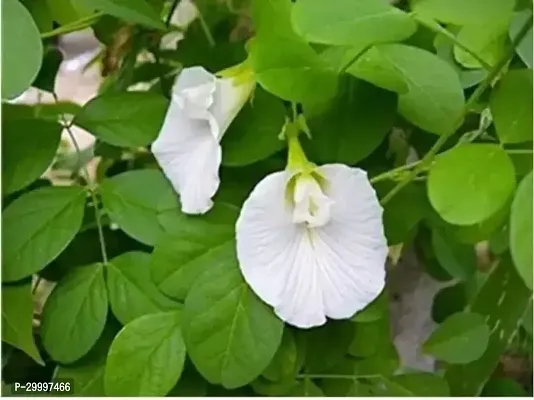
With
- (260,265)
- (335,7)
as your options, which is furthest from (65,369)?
(335,7)

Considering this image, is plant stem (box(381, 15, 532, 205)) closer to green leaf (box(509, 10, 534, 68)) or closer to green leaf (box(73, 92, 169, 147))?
green leaf (box(509, 10, 534, 68))

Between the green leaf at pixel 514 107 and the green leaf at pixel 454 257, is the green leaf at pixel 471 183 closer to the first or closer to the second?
the green leaf at pixel 514 107

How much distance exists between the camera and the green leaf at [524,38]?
386 millimetres

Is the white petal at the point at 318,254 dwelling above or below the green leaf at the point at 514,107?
below

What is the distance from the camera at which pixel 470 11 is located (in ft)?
1.24

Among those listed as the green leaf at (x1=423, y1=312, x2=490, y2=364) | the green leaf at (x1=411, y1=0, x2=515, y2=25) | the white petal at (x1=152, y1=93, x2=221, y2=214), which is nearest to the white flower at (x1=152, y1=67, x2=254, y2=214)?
the white petal at (x1=152, y1=93, x2=221, y2=214)

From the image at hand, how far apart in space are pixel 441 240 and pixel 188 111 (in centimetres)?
28

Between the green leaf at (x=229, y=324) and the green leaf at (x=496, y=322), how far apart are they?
211mm

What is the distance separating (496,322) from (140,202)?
278 millimetres

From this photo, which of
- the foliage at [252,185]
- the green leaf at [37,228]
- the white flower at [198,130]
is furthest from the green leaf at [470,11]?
the green leaf at [37,228]

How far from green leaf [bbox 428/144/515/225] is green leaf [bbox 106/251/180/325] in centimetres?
16

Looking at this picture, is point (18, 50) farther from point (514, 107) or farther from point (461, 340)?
point (461, 340)

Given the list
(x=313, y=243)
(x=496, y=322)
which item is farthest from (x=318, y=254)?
(x=496, y=322)

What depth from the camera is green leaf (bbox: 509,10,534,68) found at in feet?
1.27
